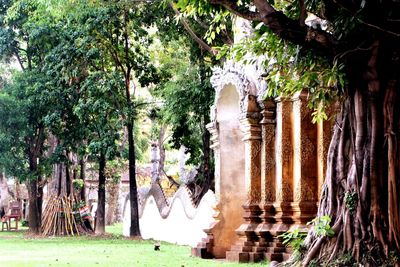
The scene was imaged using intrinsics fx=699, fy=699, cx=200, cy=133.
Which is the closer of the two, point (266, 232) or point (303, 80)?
point (303, 80)

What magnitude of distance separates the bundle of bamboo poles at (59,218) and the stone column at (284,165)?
13.2 metres

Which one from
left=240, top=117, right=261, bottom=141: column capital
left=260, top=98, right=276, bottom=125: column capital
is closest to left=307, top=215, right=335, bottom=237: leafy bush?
left=260, top=98, right=276, bottom=125: column capital

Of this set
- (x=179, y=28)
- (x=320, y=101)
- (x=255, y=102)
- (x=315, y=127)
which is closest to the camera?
(x=320, y=101)

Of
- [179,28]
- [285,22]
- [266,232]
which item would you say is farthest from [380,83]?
[179,28]

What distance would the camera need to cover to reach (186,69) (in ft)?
67.5

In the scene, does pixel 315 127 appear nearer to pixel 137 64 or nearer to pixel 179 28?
pixel 179 28

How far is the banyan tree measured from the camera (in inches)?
260

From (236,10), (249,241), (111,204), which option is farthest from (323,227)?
(111,204)

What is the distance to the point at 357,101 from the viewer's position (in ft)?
23.1

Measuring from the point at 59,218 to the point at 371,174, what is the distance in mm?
16894

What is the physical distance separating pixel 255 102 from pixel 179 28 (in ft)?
30.9

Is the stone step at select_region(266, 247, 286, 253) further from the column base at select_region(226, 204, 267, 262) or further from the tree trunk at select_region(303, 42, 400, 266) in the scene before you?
the tree trunk at select_region(303, 42, 400, 266)

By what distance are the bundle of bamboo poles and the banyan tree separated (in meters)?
16.2

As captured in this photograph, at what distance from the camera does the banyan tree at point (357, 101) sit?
6613 millimetres
